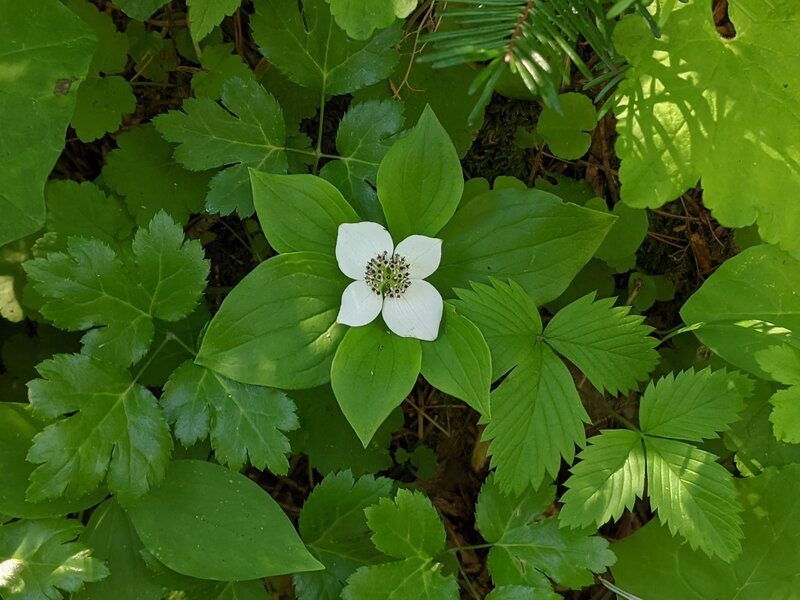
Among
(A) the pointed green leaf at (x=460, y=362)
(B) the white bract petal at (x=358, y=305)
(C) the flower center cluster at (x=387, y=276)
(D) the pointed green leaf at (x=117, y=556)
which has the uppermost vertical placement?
(C) the flower center cluster at (x=387, y=276)

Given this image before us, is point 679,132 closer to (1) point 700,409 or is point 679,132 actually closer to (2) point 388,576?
(1) point 700,409

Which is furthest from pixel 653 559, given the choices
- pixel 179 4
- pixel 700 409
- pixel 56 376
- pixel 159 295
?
pixel 179 4

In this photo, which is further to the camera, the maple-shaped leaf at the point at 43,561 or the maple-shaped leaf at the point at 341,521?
the maple-shaped leaf at the point at 341,521

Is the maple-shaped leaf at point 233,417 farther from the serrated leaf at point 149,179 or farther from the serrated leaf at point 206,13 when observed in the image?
the serrated leaf at point 206,13

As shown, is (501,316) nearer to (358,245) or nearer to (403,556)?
(358,245)

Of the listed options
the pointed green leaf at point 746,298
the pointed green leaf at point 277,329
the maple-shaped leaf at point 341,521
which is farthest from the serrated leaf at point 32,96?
the pointed green leaf at point 746,298

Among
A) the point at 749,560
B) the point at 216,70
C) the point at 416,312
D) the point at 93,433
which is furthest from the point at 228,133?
the point at 749,560

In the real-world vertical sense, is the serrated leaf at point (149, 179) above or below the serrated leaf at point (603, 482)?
above

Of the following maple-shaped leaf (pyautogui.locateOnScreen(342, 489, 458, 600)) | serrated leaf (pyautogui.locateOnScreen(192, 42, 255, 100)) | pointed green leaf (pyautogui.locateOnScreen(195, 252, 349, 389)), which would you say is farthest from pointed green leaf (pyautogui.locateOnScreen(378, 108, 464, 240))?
maple-shaped leaf (pyautogui.locateOnScreen(342, 489, 458, 600))
